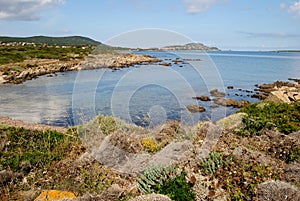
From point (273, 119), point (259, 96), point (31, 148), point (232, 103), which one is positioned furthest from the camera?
point (259, 96)

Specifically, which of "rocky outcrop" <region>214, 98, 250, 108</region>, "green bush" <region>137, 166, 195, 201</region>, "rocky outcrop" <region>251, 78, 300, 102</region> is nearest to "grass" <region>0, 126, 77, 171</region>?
"green bush" <region>137, 166, 195, 201</region>

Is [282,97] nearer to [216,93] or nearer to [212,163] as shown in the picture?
[216,93]

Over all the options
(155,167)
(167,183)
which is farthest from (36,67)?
(167,183)

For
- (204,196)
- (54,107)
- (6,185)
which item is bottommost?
(54,107)

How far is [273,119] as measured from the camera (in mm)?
10750

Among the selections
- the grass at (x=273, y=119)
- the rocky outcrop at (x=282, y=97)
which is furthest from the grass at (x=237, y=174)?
the rocky outcrop at (x=282, y=97)

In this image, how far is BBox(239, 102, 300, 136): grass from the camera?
939 cm

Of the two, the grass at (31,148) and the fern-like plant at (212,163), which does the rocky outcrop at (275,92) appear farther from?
the fern-like plant at (212,163)

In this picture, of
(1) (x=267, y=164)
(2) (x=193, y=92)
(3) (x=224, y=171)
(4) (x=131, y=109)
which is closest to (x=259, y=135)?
(1) (x=267, y=164)

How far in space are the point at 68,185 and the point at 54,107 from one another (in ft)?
58.0

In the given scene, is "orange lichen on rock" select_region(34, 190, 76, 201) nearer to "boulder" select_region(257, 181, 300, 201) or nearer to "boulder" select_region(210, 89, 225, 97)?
"boulder" select_region(257, 181, 300, 201)

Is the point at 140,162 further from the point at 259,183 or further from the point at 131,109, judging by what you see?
the point at 131,109

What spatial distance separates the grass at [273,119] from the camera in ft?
30.8

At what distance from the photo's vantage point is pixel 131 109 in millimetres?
20594
